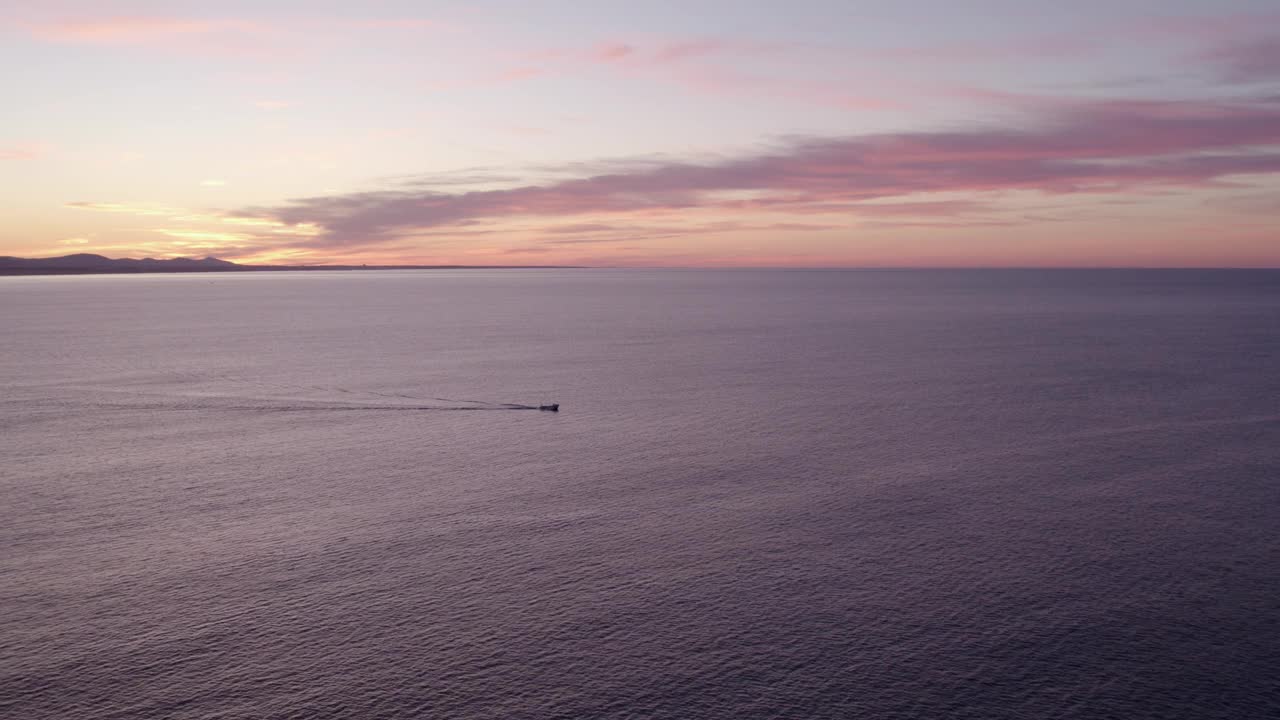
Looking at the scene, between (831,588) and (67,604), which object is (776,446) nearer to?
(831,588)

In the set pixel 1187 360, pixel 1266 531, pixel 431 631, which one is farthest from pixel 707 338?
pixel 431 631

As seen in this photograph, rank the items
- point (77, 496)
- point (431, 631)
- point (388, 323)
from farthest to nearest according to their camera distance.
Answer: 1. point (388, 323)
2. point (77, 496)
3. point (431, 631)

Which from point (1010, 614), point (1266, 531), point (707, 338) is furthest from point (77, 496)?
point (707, 338)

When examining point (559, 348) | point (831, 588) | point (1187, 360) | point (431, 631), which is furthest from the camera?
point (559, 348)

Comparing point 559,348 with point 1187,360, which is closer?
point 1187,360

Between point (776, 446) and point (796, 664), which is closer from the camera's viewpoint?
point (796, 664)

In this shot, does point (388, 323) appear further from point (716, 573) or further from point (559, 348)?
point (716, 573)
